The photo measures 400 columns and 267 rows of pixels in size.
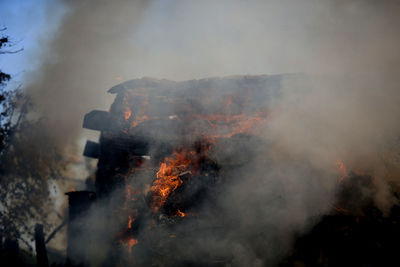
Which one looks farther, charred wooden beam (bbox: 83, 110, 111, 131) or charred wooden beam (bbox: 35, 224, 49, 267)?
charred wooden beam (bbox: 83, 110, 111, 131)

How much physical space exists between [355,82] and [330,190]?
5.33 m

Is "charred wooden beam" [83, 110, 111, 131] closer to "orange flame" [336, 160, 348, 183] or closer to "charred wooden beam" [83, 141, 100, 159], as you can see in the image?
"charred wooden beam" [83, 141, 100, 159]

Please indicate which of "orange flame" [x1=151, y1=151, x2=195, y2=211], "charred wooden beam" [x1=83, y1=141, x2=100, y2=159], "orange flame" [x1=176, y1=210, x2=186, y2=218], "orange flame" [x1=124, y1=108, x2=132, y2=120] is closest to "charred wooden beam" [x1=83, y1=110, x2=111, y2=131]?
"orange flame" [x1=124, y1=108, x2=132, y2=120]

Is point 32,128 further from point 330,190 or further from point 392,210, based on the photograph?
point 392,210

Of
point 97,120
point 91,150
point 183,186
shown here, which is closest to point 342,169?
point 183,186

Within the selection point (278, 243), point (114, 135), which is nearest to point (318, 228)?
point (278, 243)

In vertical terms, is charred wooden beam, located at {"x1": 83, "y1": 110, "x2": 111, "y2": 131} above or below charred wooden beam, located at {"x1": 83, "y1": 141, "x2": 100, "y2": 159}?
above

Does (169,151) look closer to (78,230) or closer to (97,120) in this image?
(97,120)

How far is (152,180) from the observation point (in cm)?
877

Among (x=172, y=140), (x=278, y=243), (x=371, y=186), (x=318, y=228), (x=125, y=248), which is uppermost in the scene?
(x=172, y=140)

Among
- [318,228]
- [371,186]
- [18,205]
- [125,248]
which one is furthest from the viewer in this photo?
[18,205]

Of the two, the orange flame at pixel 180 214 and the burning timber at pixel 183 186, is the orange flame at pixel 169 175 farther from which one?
the orange flame at pixel 180 214

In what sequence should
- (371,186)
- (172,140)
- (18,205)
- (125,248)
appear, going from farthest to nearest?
(18,205)
(172,140)
(125,248)
(371,186)

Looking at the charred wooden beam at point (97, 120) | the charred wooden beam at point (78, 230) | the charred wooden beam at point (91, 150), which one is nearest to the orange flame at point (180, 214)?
the charred wooden beam at point (78, 230)
